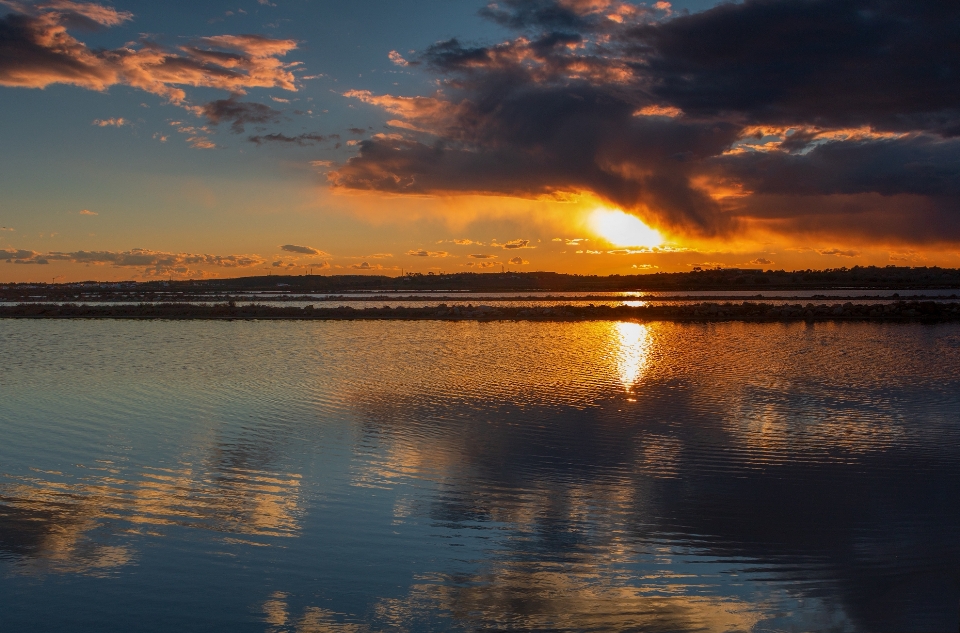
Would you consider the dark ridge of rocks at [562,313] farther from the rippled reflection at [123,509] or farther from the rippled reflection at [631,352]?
the rippled reflection at [123,509]

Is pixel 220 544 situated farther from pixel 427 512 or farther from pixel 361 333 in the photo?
pixel 361 333

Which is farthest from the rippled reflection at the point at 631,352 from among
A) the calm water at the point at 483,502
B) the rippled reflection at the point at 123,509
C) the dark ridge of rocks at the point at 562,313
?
the rippled reflection at the point at 123,509

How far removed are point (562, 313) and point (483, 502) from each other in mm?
29924

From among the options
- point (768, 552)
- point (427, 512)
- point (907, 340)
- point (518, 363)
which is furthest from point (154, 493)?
point (907, 340)

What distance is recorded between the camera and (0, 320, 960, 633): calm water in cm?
489

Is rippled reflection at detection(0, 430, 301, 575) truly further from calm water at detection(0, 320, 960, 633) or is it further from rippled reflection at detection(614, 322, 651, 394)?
rippled reflection at detection(614, 322, 651, 394)

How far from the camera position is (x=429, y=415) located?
11555 mm

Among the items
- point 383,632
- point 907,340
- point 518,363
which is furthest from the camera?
point 907,340

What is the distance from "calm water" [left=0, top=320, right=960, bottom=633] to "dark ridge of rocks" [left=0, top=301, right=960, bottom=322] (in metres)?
19.4

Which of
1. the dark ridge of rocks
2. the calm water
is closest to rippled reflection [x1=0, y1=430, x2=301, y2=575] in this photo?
the calm water

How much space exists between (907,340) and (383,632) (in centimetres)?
2373

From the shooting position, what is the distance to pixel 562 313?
36719 millimetres

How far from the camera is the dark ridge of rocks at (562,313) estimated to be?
34.1 m

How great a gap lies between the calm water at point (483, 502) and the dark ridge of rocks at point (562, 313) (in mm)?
19424
